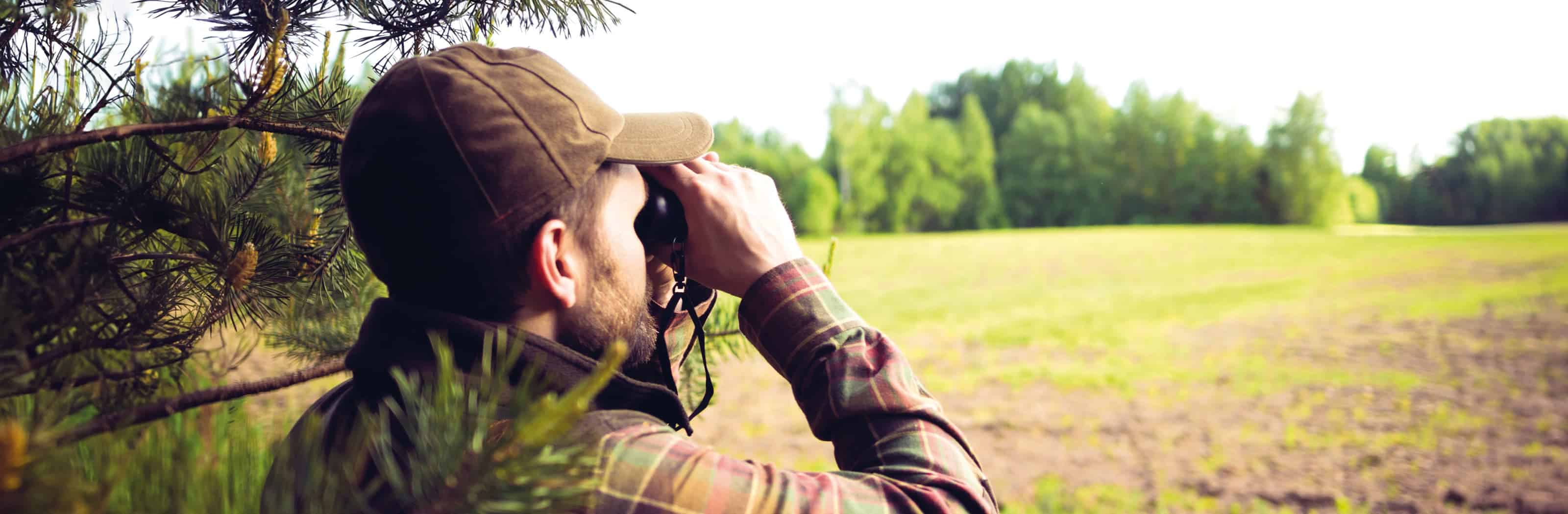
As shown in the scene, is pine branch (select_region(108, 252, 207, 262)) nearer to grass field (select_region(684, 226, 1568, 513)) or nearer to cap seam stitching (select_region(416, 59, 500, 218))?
cap seam stitching (select_region(416, 59, 500, 218))

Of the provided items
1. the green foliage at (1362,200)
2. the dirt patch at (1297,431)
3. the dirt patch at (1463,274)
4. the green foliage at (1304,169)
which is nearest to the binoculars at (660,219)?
the dirt patch at (1297,431)

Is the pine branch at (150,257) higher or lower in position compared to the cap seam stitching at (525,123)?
lower

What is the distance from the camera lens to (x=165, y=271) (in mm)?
1257

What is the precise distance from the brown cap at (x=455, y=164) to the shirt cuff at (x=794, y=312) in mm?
326

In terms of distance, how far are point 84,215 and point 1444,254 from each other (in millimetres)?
25244

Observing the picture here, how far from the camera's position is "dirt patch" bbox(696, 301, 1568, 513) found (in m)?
5.90

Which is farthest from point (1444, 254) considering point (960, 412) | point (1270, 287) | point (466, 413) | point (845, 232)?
point (466, 413)

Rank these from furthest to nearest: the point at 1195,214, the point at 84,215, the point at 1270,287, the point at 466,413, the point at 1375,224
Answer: the point at 1195,214 < the point at 1375,224 < the point at 1270,287 < the point at 84,215 < the point at 466,413

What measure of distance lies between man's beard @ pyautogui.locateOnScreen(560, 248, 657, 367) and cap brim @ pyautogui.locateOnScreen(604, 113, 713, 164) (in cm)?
16

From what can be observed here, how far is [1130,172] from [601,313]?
173 ft

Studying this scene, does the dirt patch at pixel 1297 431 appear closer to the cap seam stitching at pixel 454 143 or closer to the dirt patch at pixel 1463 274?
the cap seam stitching at pixel 454 143

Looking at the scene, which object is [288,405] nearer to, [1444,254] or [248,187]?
[248,187]

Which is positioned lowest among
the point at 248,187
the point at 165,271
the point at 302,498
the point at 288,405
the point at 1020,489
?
the point at 1020,489

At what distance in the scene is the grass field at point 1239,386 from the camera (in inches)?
237
